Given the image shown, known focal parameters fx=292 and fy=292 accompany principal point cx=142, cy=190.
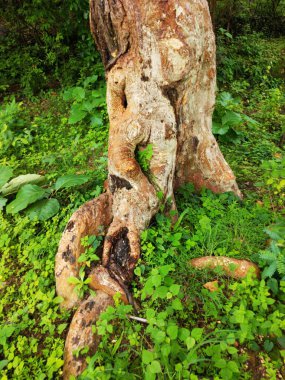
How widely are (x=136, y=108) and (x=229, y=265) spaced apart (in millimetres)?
1574

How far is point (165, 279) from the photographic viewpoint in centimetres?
231

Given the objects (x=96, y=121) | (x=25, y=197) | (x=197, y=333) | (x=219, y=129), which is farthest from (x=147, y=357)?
(x=96, y=121)

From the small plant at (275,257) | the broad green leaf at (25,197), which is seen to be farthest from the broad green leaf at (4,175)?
the small plant at (275,257)

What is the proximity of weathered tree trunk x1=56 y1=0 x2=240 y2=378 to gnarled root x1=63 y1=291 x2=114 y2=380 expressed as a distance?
1 cm

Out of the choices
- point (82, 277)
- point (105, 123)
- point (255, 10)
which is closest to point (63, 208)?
point (82, 277)

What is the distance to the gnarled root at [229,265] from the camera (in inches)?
95.2

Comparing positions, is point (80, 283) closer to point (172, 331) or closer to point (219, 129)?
point (172, 331)

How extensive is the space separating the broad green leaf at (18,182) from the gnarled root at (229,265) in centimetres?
218

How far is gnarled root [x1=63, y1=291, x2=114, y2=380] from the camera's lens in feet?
6.91

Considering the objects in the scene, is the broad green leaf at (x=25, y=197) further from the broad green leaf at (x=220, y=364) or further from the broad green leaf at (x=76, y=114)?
the broad green leaf at (x=220, y=364)

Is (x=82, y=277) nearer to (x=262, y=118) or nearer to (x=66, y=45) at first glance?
(x=262, y=118)

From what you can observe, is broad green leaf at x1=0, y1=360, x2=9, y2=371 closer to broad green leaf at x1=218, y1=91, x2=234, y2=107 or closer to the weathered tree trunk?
the weathered tree trunk

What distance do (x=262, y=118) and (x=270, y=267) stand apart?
11.6 feet

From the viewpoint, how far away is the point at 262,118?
200 inches
